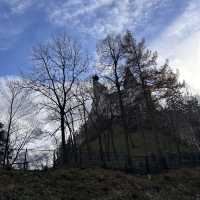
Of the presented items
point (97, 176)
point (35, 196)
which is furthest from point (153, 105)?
point (35, 196)

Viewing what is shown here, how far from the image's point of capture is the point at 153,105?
88.5 feet

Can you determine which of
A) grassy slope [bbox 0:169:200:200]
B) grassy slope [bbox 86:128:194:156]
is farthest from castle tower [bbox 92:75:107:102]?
grassy slope [bbox 0:169:200:200]

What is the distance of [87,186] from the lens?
49.6 feet

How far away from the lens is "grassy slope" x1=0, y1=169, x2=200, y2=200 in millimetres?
12898

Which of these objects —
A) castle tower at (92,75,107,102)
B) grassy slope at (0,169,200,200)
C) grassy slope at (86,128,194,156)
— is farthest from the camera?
grassy slope at (86,128,194,156)

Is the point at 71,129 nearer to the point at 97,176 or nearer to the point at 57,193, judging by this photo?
the point at 97,176

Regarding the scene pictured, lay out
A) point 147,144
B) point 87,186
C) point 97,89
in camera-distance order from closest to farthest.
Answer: point 87,186
point 97,89
point 147,144

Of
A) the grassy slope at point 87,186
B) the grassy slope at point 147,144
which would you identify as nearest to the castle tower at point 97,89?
the grassy slope at point 147,144

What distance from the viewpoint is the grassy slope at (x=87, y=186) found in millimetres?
12898

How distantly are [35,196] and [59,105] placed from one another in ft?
45.1

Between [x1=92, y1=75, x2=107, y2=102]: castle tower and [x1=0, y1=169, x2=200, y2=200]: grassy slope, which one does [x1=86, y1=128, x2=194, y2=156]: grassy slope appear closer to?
[x1=92, y1=75, x2=107, y2=102]: castle tower

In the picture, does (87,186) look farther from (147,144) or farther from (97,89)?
(147,144)

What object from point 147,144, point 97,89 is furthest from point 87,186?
point 147,144

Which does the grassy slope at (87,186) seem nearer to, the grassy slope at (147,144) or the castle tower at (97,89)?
the castle tower at (97,89)
